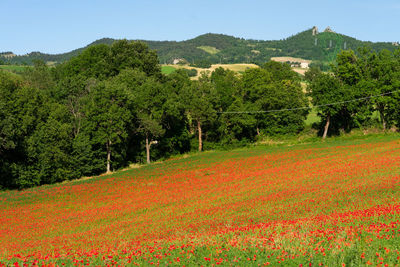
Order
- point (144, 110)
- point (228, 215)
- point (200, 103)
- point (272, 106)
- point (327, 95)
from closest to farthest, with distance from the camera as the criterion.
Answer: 1. point (228, 215)
2. point (144, 110)
3. point (327, 95)
4. point (200, 103)
5. point (272, 106)

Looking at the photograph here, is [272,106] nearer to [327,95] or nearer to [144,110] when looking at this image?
[327,95]

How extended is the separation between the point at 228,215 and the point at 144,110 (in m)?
50.1

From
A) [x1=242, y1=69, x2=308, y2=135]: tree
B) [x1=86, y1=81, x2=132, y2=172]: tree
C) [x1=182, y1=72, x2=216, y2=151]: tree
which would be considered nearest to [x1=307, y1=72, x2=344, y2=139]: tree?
[x1=242, y1=69, x2=308, y2=135]: tree

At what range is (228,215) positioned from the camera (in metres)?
24.8

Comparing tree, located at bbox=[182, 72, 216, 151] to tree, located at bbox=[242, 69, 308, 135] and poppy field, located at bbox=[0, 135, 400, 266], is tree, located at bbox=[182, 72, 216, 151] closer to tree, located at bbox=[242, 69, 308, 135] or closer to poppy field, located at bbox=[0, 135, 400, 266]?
tree, located at bbox=[242, 69, 308, 135]

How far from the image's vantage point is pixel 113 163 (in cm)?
6750

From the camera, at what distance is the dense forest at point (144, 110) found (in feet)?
197

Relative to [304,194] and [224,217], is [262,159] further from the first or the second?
[224,217]

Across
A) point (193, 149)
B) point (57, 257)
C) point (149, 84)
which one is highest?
point (149, 84)

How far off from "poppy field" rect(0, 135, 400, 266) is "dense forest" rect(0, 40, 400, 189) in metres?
14.1

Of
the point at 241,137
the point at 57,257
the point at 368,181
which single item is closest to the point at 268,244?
the point at 57,257

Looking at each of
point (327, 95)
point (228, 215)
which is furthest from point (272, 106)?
point (228, 215)

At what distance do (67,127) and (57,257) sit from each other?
5159 cm

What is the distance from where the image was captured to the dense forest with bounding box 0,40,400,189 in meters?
59.9
